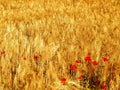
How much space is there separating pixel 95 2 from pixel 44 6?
3.54ft

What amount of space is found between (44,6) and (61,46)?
2.95 meters

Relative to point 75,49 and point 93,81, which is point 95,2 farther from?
point 93,81

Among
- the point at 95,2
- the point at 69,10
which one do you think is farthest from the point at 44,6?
the point at 95,2

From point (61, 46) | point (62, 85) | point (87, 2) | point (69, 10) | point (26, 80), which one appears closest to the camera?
point (62, 85)

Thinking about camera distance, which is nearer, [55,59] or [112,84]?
[112,84]

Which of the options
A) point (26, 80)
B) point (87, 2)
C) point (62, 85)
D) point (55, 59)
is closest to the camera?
point (62, 85)

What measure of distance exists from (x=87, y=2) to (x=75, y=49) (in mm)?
3645

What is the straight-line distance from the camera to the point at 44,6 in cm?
547

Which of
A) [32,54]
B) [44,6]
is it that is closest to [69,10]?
[44,6]

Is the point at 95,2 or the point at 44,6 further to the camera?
the point at 95,2

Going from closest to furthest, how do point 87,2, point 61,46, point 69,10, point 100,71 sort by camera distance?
point 100,71 → point 61,46 → point 69,10 → point 87,2

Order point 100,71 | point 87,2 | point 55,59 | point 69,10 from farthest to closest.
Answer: point 87,2
point 69,10
point 55,59
point 100,71

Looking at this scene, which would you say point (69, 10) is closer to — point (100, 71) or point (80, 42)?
point (80, 42)

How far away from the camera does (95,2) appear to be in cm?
594
